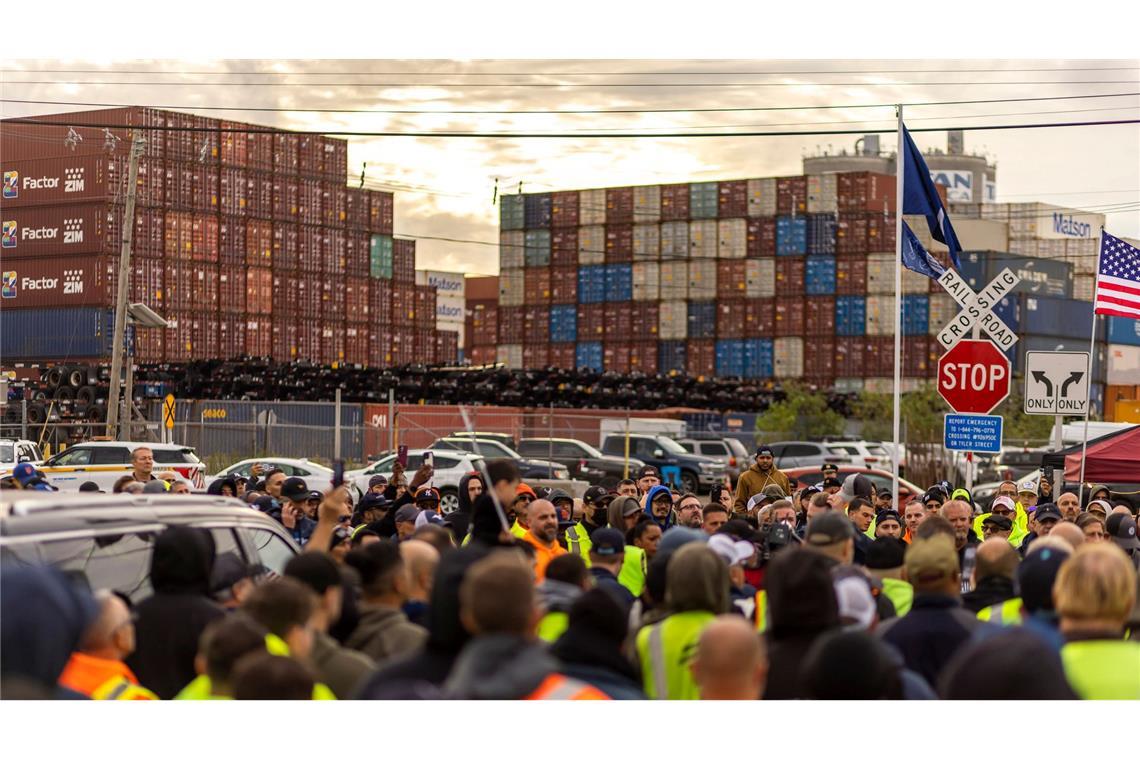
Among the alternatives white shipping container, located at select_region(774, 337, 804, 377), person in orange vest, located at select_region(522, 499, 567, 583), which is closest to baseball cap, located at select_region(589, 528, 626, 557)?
person in orange vest, located at select_region(522, 499, 567, 583)

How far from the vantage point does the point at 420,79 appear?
1212 inches

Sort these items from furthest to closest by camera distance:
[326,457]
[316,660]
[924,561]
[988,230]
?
[988,230], [326,457], [924,561], [316,660]

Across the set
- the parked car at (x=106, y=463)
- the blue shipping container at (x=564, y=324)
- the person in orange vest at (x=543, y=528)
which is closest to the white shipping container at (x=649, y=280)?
the blue shipping container at (x=564, y=324)

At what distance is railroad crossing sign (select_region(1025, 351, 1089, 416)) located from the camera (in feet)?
57.9

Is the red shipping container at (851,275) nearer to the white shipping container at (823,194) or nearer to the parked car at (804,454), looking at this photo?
the white shipping container at (823,194)

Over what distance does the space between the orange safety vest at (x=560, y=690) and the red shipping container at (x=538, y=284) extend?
84.0 metres

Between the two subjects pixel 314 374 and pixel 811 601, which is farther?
pixel 314 374

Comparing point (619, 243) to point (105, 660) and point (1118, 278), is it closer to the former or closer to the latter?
point (1118, 278)

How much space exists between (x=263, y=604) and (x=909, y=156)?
14.7m

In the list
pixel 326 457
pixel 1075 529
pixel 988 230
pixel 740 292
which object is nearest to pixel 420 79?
pixel 326 457

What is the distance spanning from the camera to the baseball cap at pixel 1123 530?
38.0 ft

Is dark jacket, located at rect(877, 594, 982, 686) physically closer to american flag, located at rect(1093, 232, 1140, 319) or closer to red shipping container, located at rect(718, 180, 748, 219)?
american flag, located at rect(1093, 232, 1140, 319)

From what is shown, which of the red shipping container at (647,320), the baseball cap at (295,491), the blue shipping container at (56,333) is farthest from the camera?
the red shipping container at (647,320)

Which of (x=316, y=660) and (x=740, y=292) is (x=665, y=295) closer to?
Answer: (x=740, y=292)
